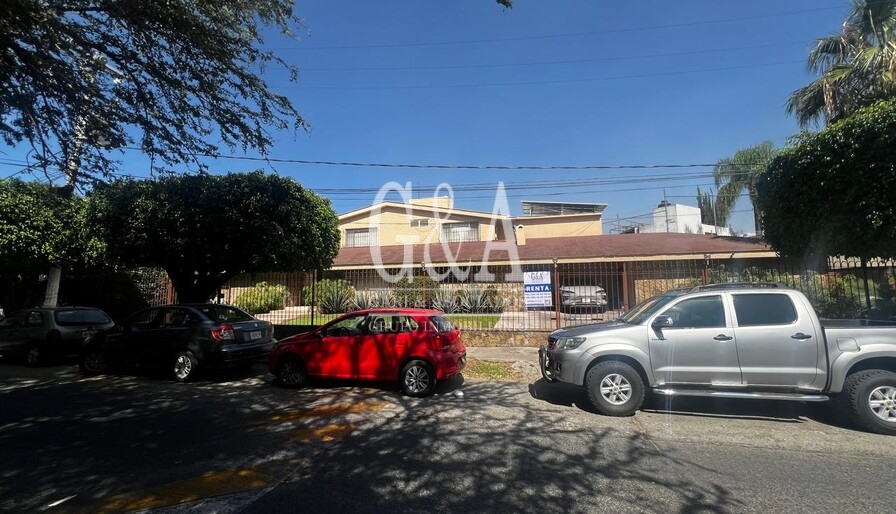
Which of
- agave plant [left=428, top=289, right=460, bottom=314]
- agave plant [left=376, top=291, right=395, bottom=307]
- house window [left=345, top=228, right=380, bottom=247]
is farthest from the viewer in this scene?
house window [left=345, top=228, right=380, bottom=247]

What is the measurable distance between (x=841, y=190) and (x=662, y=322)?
17.6 feet

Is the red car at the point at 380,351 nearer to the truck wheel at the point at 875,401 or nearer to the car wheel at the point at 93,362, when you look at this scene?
the car wheel at the point at 93,362

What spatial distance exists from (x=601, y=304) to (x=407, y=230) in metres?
16.1

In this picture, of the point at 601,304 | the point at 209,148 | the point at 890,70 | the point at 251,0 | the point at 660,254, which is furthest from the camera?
the point at 660,254

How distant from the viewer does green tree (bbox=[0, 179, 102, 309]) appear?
12.5 metres

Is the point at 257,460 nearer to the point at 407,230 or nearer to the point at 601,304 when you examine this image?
the point at 601,304

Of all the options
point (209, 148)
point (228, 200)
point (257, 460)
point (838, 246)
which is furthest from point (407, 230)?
point (257, 460)

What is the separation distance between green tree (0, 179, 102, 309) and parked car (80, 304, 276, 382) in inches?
164

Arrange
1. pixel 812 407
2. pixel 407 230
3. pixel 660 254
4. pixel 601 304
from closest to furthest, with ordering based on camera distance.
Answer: pixel 812 407
pixel 601 304
pixel 660 254
pixel 407 230

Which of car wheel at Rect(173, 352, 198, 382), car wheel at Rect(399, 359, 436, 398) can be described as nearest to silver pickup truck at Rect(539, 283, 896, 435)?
car wheel at Rect(399, 359, 436, 398)

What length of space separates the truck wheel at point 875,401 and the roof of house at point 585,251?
428 inches

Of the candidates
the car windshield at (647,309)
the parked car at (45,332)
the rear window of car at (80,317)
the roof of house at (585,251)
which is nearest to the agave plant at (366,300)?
the roof of house at (585,251)

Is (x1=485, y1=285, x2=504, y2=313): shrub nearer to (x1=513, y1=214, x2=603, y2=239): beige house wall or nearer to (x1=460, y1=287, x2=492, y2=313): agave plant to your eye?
(x1=460, y1=287, x2=492, y2=313): agave plant

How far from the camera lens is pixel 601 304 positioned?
14234mm
